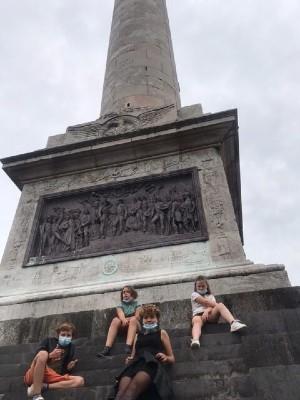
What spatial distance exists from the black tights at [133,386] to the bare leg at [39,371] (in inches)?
39.4

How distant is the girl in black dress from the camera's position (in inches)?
142

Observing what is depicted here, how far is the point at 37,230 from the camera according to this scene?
28.2 feet

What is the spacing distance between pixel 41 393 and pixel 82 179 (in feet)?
19.2

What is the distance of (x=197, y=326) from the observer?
4848 mm

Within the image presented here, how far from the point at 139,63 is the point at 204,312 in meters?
9.44

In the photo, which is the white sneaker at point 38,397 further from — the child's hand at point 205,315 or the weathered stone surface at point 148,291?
the weathered stone surface at point 148,291

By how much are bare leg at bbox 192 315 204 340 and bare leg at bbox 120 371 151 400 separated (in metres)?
1.10

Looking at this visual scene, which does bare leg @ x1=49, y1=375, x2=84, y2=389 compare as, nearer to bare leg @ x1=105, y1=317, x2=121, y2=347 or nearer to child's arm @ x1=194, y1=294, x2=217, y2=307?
bare leg @ x1=105, y1=317, x2=121, y2=347

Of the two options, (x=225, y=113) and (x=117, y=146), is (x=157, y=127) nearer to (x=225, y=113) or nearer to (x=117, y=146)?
(x=117, y=146)

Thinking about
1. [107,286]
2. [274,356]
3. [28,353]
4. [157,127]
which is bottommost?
[274,356]

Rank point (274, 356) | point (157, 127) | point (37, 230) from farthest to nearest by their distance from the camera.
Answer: point (157, 127)
point (37, 230)
point (274, 356)

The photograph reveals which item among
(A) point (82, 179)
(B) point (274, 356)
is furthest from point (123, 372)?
(A) point (82, 179)

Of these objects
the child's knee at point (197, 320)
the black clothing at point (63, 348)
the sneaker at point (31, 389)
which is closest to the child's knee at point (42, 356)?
the black clothing at point (63, 348)

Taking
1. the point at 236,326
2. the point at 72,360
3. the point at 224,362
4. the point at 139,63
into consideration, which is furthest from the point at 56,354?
the point at 139,63
